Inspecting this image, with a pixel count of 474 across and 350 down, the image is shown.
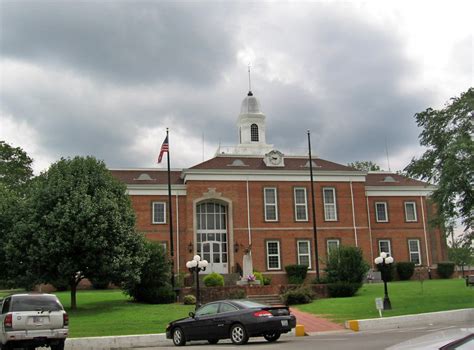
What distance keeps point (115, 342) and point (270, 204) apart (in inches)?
1133

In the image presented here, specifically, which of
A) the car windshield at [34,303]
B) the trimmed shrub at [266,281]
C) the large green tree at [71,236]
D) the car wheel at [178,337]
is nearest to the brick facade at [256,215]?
the trimmed shrub at [266,281]

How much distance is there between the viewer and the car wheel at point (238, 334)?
50.4 ft

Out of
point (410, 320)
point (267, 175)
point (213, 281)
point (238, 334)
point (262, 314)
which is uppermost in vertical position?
point (267, 175)

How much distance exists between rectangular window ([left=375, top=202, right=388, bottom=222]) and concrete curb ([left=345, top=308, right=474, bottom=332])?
27.4 metres

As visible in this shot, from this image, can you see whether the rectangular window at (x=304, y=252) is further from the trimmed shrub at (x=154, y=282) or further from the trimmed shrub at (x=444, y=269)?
the trimmed shrub at (x=154, y=282)

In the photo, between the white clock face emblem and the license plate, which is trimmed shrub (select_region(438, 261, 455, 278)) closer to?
the white clock face emblem

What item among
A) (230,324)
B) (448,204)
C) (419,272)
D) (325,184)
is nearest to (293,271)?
(325,184)

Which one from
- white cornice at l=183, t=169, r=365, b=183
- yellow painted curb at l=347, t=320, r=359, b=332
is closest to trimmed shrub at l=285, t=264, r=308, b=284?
white cornice at l=183, t=169, r=365, b=183

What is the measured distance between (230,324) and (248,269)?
2624cm

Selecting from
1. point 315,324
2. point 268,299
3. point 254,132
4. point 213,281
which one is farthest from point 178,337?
point 254,132

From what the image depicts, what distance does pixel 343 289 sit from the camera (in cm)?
3200

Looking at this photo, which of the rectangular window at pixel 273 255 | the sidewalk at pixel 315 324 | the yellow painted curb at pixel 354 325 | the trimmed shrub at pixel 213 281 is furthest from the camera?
the rectangular window at pixel 273 255

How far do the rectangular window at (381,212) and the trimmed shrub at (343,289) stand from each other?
18.4 m

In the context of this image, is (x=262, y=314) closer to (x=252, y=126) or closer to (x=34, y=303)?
(x=34, y=303)
